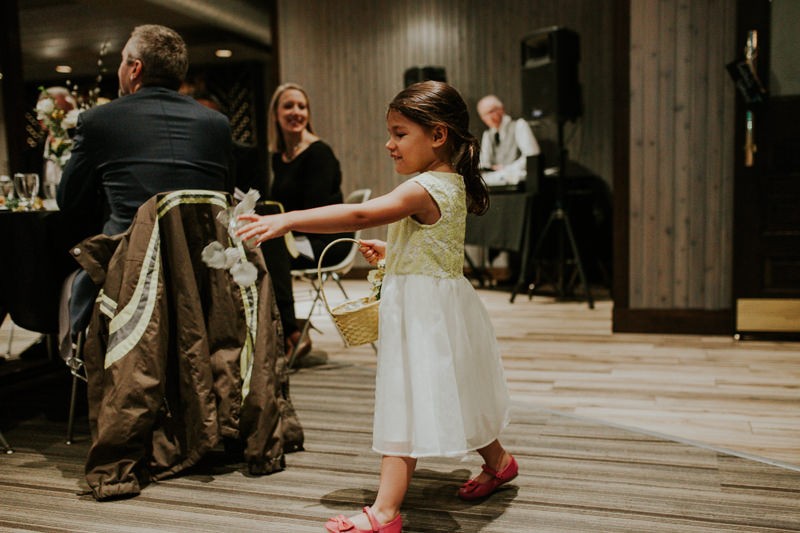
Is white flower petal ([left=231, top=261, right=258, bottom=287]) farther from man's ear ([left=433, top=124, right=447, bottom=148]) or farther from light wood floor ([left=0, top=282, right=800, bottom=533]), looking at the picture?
light wood floor ([left=0, top=282, right=800, bottom=533])

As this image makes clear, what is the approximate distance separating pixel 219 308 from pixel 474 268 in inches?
185

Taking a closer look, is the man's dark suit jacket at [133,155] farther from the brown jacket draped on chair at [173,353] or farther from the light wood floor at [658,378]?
the light wood floor at [658,378]

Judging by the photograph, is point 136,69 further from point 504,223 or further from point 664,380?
point 504,223

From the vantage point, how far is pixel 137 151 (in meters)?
2.18

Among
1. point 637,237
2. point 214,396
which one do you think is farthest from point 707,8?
point 214,396

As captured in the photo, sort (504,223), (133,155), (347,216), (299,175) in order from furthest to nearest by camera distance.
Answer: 1. (504,223)
2. (299,175)
3. (133,155)
4. (347,216)

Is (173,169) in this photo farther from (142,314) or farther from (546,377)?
(546,377)

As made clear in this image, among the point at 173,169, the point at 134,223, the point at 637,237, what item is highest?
the point at 173,169

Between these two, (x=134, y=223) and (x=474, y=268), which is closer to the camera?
(x=134, y=223)

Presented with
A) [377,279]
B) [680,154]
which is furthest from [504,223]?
[377,279]

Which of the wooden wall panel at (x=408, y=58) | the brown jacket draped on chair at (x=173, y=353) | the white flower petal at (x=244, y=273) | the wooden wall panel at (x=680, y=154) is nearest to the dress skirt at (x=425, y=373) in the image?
the white flower petal at (x=244, y=273)

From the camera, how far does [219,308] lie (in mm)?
2191

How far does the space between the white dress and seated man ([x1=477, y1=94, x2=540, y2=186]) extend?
454 cm

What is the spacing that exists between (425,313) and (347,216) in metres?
0.31
